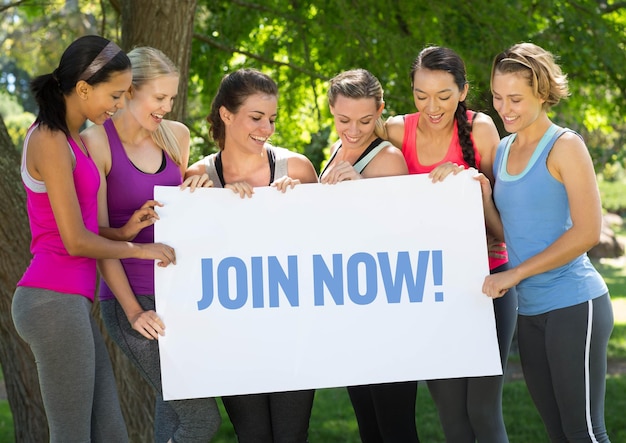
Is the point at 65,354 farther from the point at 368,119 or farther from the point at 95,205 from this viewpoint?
the point at 368,119

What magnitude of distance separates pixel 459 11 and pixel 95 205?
14.8 ft

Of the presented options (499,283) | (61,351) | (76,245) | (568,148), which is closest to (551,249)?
(499,283)

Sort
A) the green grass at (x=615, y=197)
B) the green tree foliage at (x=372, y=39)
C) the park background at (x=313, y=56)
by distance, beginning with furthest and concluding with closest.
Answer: the green grass at (x=615, y=197), the green tree foliage at (x=372, y=39), the park background at (x=313, y=56)

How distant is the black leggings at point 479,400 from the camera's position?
360cm

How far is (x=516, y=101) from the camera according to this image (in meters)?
3.37

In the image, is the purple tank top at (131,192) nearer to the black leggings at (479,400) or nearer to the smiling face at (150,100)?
the smiling face at (150,100)

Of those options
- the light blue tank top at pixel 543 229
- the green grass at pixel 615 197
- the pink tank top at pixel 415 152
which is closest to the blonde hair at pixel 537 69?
the light blue tank top at pixel 543 229

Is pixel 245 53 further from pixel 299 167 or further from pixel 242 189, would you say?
pixel 242 189

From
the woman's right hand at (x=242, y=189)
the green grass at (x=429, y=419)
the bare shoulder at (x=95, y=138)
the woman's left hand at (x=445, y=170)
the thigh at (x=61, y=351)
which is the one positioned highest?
the bare shoulder at (x=95, y=138)

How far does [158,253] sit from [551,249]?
1575 millimetres

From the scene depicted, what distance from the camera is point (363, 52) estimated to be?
6.50 metres

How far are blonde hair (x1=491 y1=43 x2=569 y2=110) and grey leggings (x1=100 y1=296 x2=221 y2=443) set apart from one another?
1.78 meters

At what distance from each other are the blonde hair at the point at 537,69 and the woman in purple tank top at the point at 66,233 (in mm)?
1524

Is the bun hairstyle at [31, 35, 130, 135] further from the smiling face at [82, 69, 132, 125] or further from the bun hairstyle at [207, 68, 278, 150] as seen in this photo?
the bun hairstyle at [207, 68, 278, 150]
